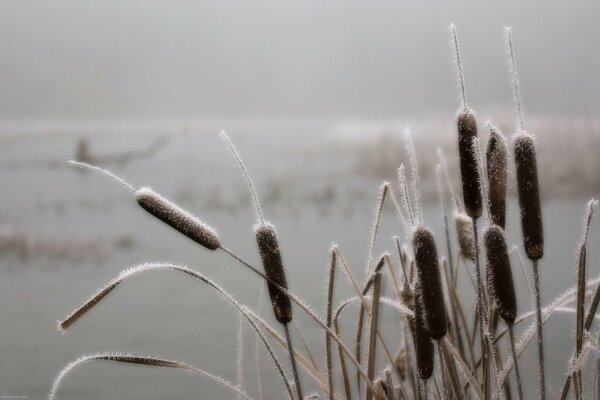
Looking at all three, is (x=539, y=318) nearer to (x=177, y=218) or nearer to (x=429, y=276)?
(x=429, y=276)

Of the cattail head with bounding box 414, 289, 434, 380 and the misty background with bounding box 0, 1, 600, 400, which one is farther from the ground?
the misty background with bounding box 0, 1, 600, 400

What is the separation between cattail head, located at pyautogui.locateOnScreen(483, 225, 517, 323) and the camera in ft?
1.61

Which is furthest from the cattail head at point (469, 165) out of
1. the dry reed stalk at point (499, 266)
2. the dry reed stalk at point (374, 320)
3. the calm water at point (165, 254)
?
the calm water at point (165, 254)

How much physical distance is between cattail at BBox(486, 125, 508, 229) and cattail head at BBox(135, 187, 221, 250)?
20cm

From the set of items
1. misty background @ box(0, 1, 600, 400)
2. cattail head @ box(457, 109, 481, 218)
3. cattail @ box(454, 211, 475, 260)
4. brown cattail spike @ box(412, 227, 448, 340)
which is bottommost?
brown cattail spike @ box(412, 227, 448, 340)

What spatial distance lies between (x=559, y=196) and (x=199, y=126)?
921 millimetres

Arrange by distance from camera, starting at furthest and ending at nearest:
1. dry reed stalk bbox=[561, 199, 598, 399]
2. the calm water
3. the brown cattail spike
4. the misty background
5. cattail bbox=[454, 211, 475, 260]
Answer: the misty background → the calm water → cattail bbox=[454, 211, 475, 260] → dry reed stalk bbox=[561, 199, 598, 399] → the brown cattail spike

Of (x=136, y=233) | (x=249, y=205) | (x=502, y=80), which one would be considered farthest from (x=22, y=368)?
(x=502, y=80)

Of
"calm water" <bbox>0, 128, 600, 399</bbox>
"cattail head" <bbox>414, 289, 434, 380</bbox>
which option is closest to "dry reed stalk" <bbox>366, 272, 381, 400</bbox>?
"cattail head" <bbox>414, 289, 434, 380</bbox>

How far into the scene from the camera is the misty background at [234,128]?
1.76 meters

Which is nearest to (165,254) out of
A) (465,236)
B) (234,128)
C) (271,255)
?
(234,128)

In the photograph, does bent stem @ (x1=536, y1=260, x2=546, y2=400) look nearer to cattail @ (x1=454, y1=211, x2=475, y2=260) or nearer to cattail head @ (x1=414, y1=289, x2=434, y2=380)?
cattail head @ (x1=414, y1=289, x2=434, y2=380)

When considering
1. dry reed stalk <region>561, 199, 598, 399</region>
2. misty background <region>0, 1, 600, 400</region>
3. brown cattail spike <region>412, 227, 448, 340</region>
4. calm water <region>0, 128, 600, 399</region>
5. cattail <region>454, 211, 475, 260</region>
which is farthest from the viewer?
misty background <region>0, 1, 600, 400</region>

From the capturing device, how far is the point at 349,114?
1902 millimetres
